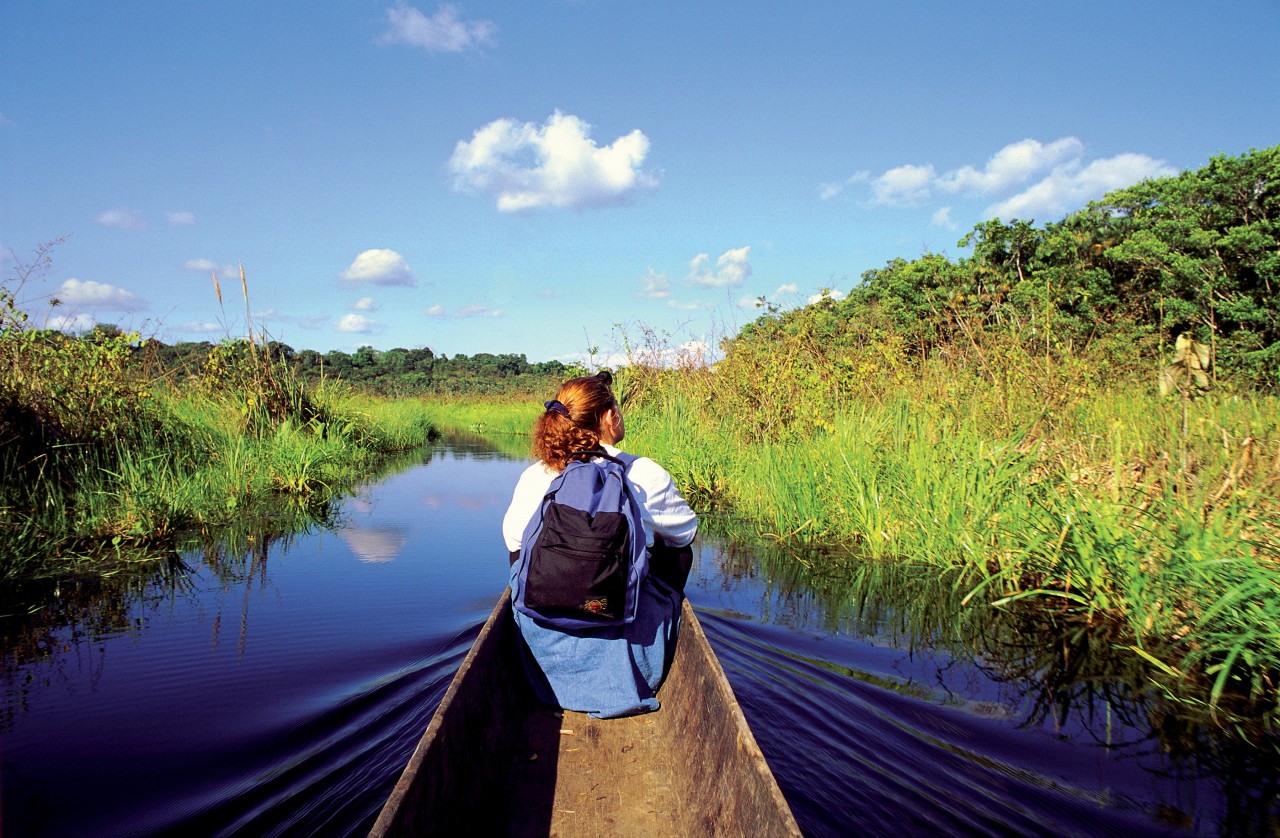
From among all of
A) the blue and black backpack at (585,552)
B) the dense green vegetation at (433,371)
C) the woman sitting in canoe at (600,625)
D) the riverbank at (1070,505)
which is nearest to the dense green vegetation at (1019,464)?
the riverbank at (1070,505)

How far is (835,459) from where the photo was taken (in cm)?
607

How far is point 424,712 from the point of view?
3.18m

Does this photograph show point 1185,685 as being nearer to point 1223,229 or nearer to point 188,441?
point 188,441

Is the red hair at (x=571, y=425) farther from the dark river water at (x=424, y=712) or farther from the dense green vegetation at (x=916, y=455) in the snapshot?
the dense green vegetation at (x=916, y=455)

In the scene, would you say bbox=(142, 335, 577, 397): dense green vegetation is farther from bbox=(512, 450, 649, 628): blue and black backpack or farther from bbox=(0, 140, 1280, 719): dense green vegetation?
bbox=(512, 450, 649, 628): blue and black backpack

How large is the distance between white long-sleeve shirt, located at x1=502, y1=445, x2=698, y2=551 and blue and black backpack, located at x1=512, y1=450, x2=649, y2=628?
0.41ft

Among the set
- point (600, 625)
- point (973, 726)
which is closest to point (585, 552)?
point (600, 625)

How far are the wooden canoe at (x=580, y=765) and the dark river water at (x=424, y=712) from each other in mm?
494

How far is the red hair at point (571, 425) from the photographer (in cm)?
274

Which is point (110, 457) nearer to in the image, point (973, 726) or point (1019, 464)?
point (973, 726)

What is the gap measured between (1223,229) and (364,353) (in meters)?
45.5

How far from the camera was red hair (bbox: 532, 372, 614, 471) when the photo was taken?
8.99 feet

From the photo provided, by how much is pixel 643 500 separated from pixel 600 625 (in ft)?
1.57

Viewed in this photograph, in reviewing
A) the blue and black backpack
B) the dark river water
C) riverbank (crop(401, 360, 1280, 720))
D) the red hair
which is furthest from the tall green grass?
the red hair
